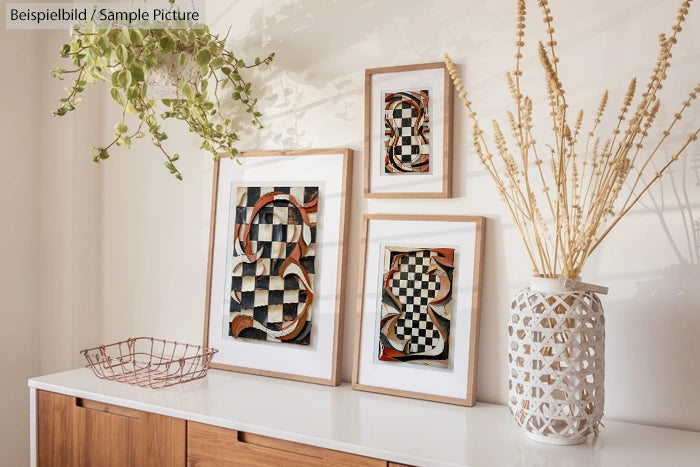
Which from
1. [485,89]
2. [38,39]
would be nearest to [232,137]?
[485,89]

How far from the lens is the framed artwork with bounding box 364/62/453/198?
6.02 feet

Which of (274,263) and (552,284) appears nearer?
(552,284)

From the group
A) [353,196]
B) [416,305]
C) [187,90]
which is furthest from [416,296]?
[187,90]

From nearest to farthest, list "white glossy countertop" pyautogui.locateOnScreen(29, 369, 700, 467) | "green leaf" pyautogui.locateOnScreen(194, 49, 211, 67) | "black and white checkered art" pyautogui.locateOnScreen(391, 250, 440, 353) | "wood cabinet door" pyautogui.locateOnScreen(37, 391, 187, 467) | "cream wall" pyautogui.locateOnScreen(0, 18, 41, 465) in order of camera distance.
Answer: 1. "white glossy countertop" pyautogui.locateOnScreen(29, 369, 700, 467)
2. "wood cabinet door" pyautogui.locateOnScreen(37, 391, 187, 467)
3. "black and white checkered art" pyautogui.locateOnScreen(391, 250, 440, 353)
4. "green leaf" pyautogui.locateOnScreen(194, 49, 211, 67)
5. "cream wall" pyautogui.locateOnScreen(0, 18, 41, 465)

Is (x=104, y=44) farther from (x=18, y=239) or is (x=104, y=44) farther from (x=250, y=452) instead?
(x=250, y=452)

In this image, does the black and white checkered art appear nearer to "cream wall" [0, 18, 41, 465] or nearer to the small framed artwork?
the small framed artwork

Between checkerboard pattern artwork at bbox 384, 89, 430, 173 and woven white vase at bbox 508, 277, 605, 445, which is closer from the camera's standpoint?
woven white vase at bbox 508, 277, 605, 445

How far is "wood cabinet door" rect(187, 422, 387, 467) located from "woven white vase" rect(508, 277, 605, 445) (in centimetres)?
35

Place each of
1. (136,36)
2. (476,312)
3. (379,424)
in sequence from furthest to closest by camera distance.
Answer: (136,36) < (476,312) < (379,424)

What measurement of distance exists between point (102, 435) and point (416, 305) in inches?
36.6

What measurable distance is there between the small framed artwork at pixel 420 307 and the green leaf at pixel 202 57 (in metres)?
0.66

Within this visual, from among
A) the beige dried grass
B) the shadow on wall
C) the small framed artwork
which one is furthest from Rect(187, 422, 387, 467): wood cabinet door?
the shadow on wall

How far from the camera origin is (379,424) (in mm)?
1588

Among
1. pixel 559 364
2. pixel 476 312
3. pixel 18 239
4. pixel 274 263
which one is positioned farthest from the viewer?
pixel 18 239
